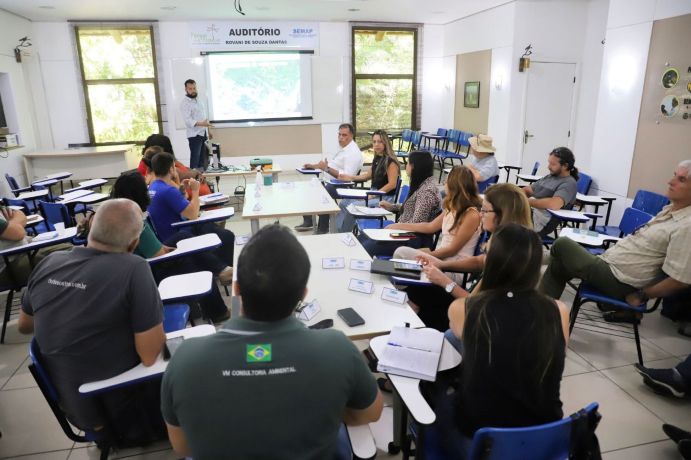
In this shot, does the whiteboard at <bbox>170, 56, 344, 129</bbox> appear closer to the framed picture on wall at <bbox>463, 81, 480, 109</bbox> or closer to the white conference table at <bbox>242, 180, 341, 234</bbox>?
the framed picture on wall at <bbox>463, 81, 480, 109</bbox>

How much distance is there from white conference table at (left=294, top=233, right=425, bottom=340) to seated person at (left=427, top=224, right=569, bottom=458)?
491 mm

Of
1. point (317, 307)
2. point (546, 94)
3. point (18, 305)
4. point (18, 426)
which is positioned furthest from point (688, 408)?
point (546, 94)

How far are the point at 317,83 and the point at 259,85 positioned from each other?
4.02 ft

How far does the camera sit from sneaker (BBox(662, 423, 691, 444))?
6.73 feet

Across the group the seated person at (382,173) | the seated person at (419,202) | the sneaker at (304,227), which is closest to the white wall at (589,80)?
the seated person at (382,173)

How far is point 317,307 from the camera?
201 cm

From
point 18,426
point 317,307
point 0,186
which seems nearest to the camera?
point 317,307

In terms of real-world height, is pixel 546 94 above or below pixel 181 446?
above

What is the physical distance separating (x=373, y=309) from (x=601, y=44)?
6976 mm

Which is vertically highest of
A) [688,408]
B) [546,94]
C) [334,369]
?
[546,94]

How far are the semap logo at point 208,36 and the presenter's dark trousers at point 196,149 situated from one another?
2378 mm

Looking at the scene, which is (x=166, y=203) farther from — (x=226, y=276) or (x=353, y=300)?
(x=353, y=300)

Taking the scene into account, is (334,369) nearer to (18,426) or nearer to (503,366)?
(503,366)

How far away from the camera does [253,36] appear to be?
29.6 ft
